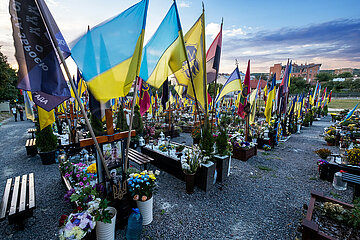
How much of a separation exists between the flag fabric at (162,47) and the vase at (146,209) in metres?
2.85

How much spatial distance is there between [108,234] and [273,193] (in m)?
4.82

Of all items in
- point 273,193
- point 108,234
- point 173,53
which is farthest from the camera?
point 273,193

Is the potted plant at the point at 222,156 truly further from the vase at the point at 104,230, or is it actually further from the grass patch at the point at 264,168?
the vase at the point at 104,230

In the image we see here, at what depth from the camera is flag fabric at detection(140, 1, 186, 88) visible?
14.2 ft

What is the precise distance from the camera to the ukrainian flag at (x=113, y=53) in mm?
2975

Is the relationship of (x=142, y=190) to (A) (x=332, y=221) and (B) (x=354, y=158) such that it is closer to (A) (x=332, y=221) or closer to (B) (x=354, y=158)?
(A) (x=332, y=221)

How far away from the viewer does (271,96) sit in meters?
9.21

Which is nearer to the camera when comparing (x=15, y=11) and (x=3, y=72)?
(x=15, y=11)

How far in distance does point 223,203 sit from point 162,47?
467 centimetres

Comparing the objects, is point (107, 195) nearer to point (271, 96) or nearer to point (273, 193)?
point (273, 193)

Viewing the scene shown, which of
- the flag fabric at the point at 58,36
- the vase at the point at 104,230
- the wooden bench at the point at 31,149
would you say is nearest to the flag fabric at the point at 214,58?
the flag fabric at the point at 58,36

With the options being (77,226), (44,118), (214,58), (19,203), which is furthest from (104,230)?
(214,58)

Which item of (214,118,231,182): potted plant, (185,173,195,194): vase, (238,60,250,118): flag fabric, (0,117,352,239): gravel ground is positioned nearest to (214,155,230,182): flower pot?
(214,118,231,182): potted plant

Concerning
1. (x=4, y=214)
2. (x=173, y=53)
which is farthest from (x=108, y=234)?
(x=173, y=53)
